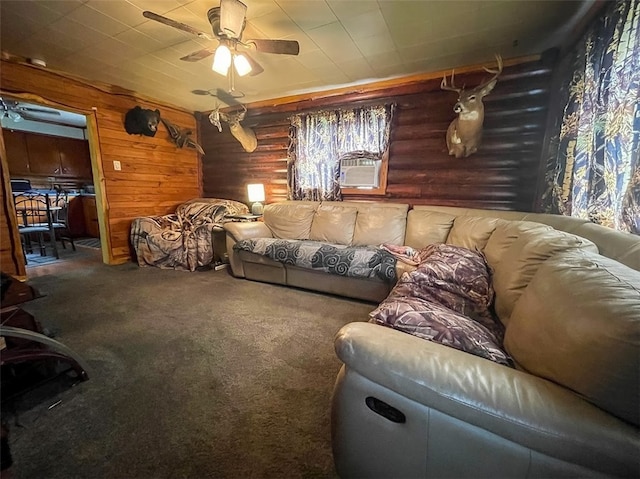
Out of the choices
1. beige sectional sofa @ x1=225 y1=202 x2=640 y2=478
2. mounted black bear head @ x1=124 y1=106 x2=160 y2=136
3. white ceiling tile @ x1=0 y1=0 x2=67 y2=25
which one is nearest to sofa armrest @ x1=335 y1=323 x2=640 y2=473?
beige sectional sofa @ x1=225 y1=202 x2=640 y2=478

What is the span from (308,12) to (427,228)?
2.09 m

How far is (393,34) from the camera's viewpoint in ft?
7.30

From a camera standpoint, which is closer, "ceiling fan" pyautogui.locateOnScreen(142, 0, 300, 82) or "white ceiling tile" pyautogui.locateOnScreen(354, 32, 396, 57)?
"ceiling fan" pyautogui.locateOnScreen(142, 0, 300, 82)

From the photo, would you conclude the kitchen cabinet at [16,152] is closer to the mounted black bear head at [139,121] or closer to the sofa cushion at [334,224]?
the mounted black bear head at [139,121]

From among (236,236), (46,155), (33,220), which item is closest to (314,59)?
(236,236)

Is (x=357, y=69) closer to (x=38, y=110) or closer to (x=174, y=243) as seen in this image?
(x=174, y=243)

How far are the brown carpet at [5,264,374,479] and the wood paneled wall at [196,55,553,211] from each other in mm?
1744

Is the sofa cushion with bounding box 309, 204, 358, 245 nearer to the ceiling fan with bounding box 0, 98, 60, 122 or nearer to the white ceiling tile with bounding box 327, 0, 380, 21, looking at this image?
the white ceiling tile with bounding box 327, 0, 380, 21

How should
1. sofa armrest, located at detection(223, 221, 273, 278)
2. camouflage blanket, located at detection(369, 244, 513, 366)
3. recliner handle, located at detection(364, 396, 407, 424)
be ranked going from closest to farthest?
recliner handle, located at detection(364, 396, 407, 424) → camouflage blanket, located at detection(369, 244, 513, 366) → sofa armrest, located at detection(223, 221, 273, 278)

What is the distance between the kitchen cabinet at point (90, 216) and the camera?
207 inches

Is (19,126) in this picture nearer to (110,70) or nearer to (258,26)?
(110,70)

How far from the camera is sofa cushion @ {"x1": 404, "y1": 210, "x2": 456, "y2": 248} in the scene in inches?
104

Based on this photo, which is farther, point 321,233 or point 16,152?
point 16,152

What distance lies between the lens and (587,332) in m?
0.64
